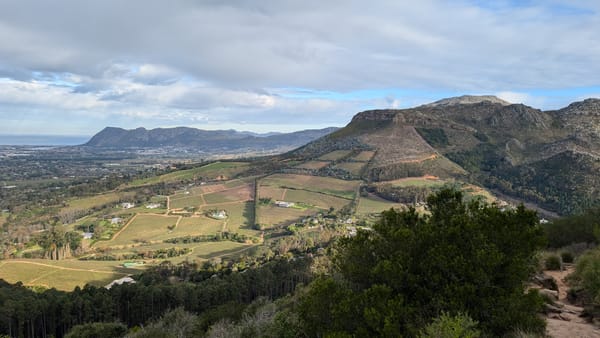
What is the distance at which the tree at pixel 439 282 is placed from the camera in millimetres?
13781

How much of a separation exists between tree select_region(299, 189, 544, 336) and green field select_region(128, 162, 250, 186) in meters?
130

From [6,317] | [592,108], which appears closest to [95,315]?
[6,317]

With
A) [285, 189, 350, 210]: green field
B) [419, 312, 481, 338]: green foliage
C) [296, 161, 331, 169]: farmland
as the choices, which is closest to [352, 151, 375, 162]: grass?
[296, 161, 331, 169]: farmland

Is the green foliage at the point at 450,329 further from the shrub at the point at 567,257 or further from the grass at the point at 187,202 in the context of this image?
the grass at the point at 187,202

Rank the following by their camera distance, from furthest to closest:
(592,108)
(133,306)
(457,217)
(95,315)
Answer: (592,108)
(133,306)
(95,315)
(457,217)

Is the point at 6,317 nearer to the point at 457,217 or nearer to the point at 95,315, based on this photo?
the point at 95,315

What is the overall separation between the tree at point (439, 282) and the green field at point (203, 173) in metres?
130

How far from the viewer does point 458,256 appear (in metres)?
14.3

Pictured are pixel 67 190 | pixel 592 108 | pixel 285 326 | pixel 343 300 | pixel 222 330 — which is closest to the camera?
pixel 343 300

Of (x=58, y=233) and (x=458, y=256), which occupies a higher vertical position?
(x=458, y=256)

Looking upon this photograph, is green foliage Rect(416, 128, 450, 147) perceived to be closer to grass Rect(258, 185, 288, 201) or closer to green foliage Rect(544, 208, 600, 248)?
grass Rect(258, 185, 288, 201)

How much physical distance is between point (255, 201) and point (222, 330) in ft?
277

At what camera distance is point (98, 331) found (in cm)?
3108

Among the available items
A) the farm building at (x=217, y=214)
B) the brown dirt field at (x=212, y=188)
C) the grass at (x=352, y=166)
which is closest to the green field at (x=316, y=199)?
the farm building at (x=217, y=214)
